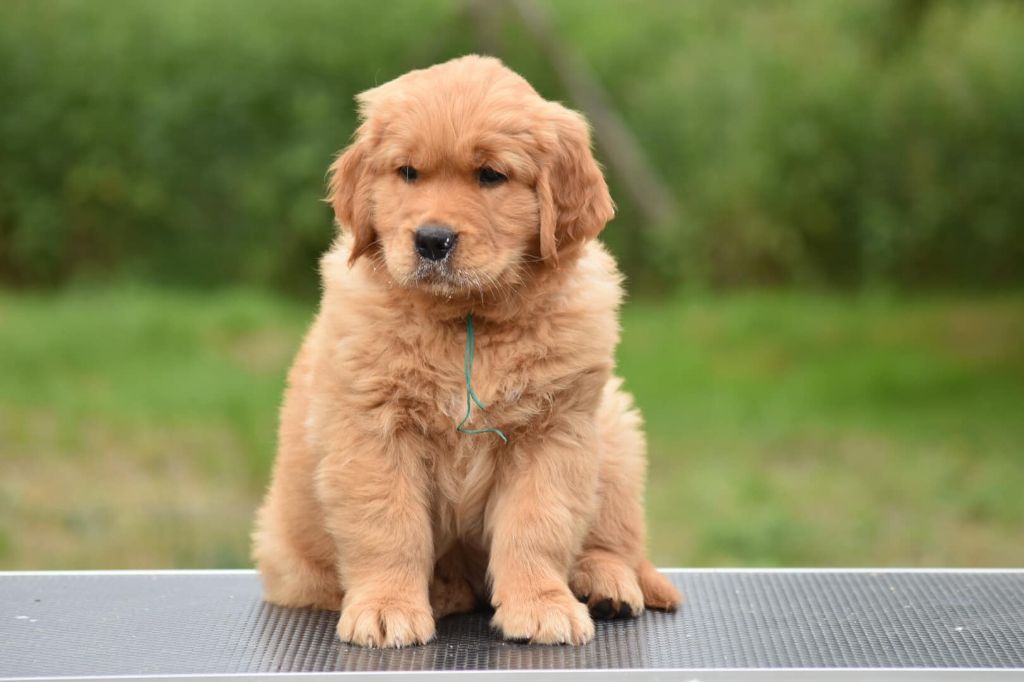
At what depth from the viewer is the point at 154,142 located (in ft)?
28.9

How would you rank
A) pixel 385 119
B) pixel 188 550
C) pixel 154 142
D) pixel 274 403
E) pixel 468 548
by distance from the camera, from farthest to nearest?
1. pixel 154 142
2. pixel 274 403
3. pixel 188 550
4. pixel 468 548
5. pixel 385 119

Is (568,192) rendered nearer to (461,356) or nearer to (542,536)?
(461,356)

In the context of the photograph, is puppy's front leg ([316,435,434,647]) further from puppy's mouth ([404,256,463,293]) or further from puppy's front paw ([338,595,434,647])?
puppy's mouth ([404,256,463,293])

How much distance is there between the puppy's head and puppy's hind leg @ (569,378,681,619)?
57 centimetres

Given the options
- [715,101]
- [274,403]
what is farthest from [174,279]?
[715,101]

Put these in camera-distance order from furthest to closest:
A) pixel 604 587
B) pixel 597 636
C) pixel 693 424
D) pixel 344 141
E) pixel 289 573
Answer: pixel 344 141 < pixel 693 424 < pixel 289 573 < pixel 604 587 < pixel 597 636

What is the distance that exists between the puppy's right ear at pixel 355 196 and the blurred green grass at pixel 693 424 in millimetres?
3234

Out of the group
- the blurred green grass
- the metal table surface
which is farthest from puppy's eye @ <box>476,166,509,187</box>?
the blurred green grass

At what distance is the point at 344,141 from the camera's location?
29.0 ft

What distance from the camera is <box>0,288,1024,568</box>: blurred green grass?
6336mm

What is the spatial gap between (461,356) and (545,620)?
0.63m

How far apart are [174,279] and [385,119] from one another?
6.24m

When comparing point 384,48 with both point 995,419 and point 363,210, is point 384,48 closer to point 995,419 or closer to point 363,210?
point 995,419

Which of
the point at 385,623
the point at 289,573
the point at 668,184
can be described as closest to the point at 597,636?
the point at 385,623
